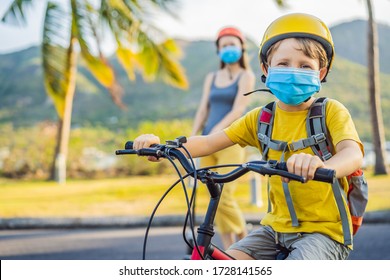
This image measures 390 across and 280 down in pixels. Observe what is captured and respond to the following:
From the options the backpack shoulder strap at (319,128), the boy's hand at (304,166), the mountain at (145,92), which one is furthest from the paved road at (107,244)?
the mountain at (145,92)

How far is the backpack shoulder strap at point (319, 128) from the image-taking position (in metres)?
2.53

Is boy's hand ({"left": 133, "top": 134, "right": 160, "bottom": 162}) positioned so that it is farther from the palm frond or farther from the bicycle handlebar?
the palm frond

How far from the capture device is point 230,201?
206 inches

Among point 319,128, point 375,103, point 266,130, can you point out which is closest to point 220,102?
point 266,130

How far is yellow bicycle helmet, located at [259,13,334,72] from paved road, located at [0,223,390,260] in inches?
139

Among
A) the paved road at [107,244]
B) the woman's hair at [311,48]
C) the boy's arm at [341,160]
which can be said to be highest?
the paved road at [107,244]

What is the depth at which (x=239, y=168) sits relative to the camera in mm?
2256

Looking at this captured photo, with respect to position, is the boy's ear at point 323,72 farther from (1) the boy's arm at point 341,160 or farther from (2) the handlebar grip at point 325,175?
(2) the handlebar grip at point 325,175

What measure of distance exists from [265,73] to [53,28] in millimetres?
8745

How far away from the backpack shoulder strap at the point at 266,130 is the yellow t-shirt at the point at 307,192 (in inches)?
0.8

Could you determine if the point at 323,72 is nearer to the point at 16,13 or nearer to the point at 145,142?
the point at 145,142

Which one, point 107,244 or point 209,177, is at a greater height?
point 107,244

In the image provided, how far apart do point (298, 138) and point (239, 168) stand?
1.48 ft
